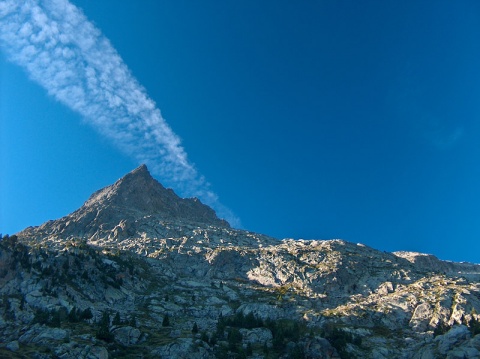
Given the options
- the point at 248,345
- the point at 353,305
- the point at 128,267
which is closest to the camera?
the point at 248,345

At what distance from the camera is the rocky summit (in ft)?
316

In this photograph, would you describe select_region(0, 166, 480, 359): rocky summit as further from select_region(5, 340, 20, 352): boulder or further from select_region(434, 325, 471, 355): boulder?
select_region(5, 340, 20, 352): boulder

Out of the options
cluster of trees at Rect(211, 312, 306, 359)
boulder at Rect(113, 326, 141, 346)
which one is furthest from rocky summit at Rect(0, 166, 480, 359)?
cluster of trees at Rect(211, 312, 306, 359)

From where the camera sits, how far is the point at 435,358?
96000 millimetres

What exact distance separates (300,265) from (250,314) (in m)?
61.1

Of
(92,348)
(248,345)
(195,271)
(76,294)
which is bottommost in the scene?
(92,348)

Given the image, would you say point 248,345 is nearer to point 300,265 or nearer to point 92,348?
point 92,348

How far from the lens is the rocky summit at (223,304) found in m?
96.3

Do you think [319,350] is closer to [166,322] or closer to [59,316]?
[166,322]

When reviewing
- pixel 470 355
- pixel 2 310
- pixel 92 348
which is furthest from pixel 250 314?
pixel 2 310

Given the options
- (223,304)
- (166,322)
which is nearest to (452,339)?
(223,304)

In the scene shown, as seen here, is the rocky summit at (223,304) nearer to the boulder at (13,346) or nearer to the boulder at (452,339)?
the boulder at (452,339)

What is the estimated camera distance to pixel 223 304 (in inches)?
5492

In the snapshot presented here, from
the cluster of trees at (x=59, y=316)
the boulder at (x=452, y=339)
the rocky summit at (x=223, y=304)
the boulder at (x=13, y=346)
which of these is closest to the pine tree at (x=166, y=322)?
the rocky summit at (x=223, y=304)
